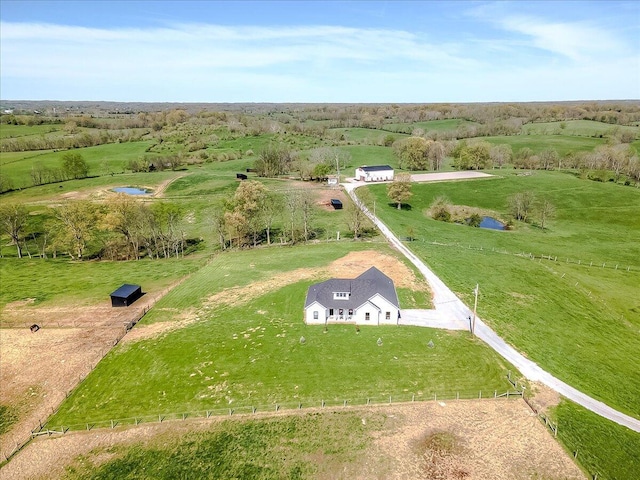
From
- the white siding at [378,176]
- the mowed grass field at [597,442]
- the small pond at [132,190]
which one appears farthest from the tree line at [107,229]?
the mowed grass field at [597,442]

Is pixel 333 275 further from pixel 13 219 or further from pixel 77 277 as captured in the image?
pixel 13 219

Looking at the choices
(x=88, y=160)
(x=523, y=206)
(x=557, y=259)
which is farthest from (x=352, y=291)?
(x=88, y=160)

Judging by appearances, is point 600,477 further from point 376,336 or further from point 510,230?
point 510,230

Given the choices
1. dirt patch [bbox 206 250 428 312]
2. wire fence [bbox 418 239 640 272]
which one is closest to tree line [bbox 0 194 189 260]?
dirt patch [bbox 206 250 428 312]

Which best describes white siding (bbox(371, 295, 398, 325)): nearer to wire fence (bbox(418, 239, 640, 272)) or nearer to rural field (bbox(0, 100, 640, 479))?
rural field (bbox(0, 100, 640, 479))

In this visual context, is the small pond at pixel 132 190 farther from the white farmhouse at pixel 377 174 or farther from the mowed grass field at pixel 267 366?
the mowed grass field at pixel 267 366

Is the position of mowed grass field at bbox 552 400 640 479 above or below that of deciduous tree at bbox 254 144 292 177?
below

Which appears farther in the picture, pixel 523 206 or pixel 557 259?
pixel 523 206

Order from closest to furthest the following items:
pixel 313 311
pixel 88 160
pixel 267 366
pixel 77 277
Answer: pixel 267 366 < pixel 313 311 < pixel 77 277 < pixel 88 160
